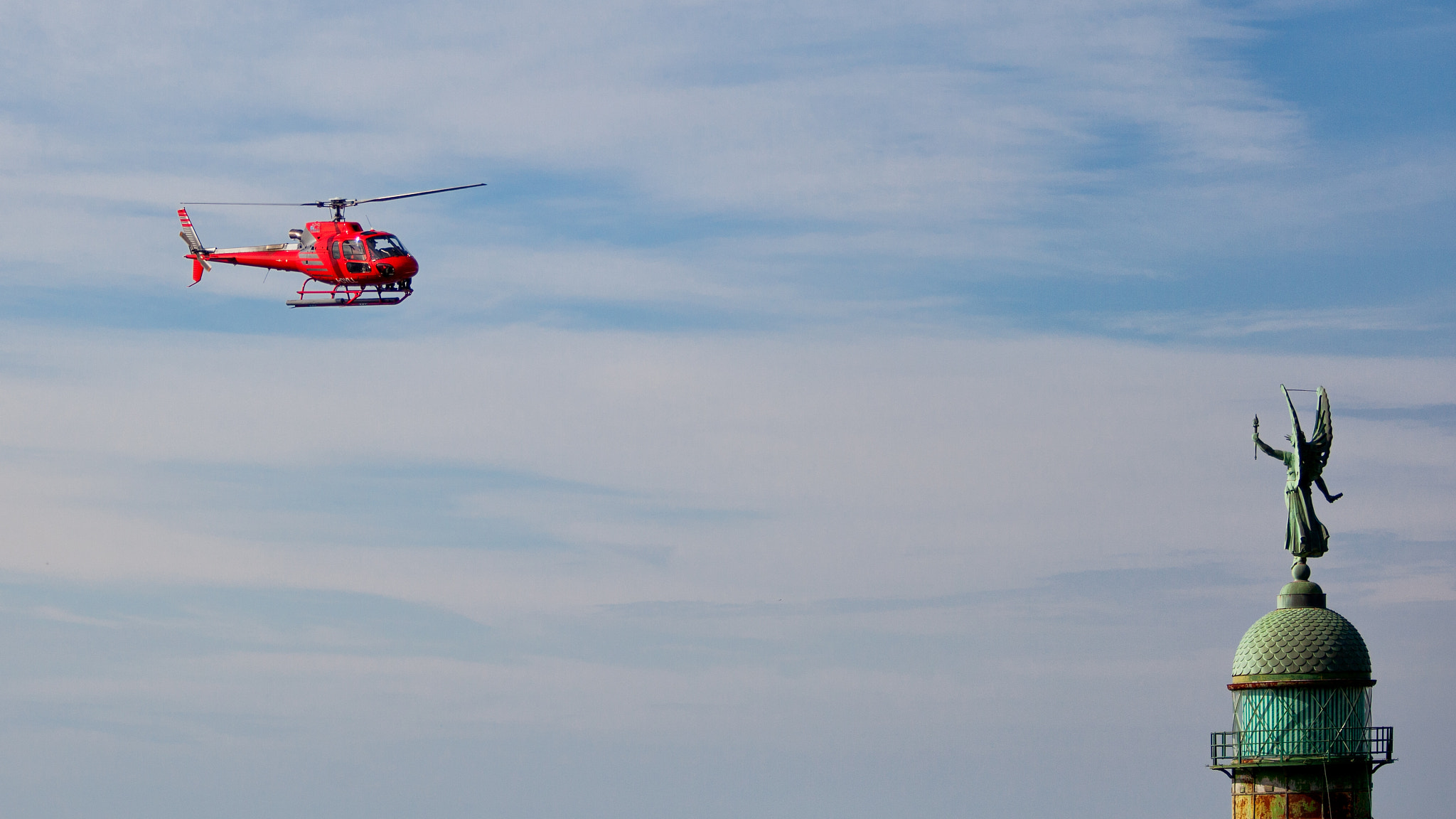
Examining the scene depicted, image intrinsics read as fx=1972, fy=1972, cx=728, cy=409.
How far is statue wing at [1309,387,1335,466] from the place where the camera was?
245 ft

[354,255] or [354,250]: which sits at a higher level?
[354,250]

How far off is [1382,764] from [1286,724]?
3.52 m

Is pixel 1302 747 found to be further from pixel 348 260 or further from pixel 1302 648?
pixel 348 260

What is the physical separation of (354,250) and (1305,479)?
4571 centimetres

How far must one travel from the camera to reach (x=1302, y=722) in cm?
7094

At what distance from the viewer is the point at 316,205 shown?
10000 cm

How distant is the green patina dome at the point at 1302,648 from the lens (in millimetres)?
70688

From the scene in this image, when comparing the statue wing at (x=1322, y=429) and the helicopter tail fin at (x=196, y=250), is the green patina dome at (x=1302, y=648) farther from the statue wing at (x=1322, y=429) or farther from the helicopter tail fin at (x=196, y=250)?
the helicopter tail fin at (x=196, y=250)

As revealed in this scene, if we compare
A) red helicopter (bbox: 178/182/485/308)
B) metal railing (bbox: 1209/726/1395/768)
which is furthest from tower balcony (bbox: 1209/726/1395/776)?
red helicopter (bbox: 178/182/485/308)

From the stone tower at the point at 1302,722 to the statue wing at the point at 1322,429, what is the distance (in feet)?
18.1

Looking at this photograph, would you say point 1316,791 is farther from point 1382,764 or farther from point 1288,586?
point 1288,586

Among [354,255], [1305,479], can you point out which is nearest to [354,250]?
[354,255]

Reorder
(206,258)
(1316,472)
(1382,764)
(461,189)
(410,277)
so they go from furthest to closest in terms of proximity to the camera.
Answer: (206,258)
(410,277)
(461,189)
(1316,472)
(1382,764)

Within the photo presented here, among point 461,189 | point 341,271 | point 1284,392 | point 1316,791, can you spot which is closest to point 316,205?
point 341,271
